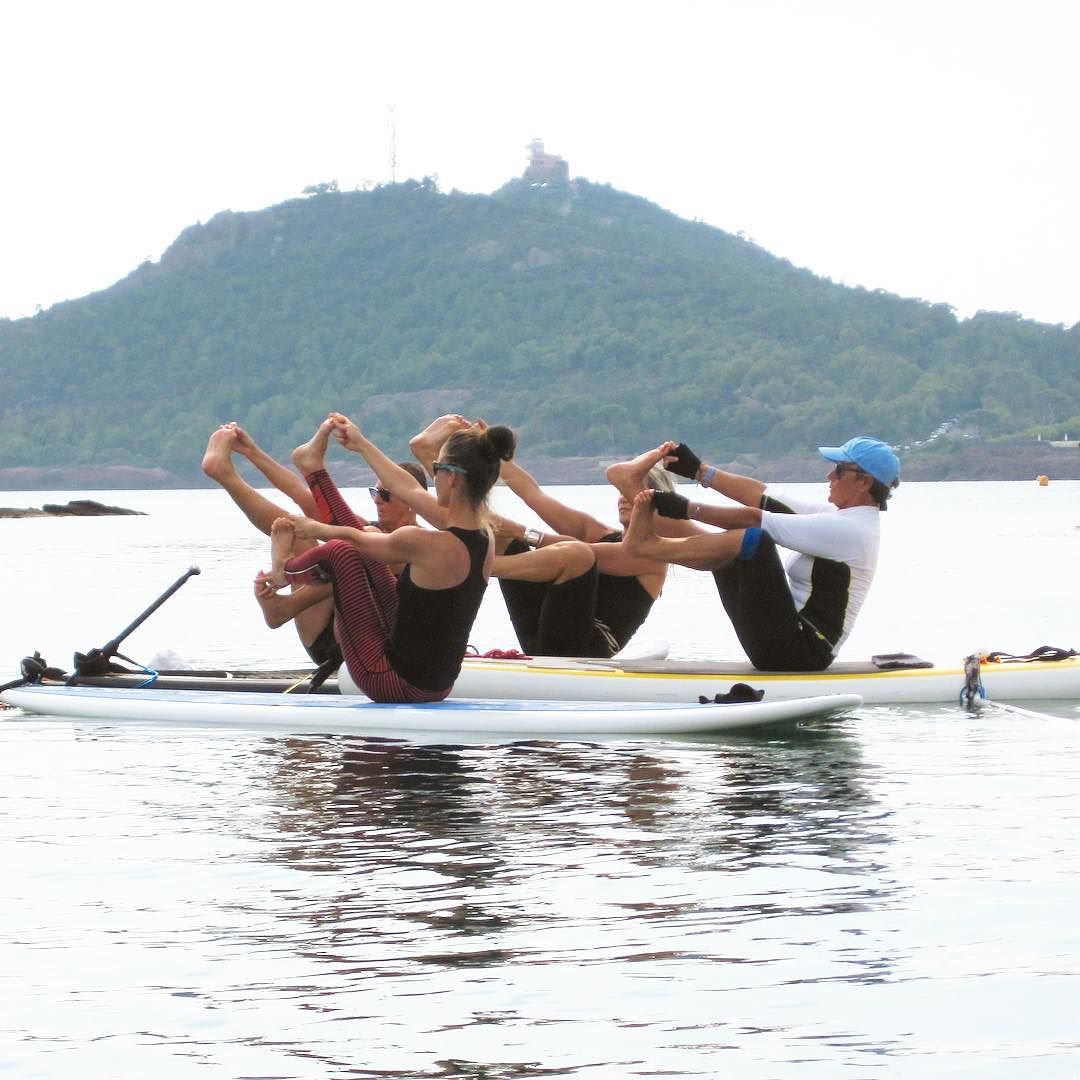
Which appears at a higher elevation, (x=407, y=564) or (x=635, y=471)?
(x=635, y=471)

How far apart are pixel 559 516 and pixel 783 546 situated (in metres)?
1.78

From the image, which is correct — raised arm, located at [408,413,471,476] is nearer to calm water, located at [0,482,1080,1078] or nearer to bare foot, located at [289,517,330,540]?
bare foot, located at [289,517,330,540]

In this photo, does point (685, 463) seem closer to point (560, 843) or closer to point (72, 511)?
point (560, 843)

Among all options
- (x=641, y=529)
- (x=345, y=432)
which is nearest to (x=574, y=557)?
(x=641, y=529)

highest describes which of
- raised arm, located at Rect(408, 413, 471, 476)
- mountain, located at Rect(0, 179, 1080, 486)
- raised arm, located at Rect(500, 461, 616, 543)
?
mountain, located at Rect(0, 179, 1080, 486)

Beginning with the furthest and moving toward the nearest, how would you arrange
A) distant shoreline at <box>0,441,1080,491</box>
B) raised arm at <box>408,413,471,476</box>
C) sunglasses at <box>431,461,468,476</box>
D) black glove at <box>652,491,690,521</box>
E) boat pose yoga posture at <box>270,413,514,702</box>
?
distant shoreline at <box>0,441,1080,491</box>, black glove at <box>652,491,690,521</box>, raised arm at <box>408,413,471,476</box>, boat pose yoga posture at <box>270,413,514,702</box>, sunglasses at <box>431,461,468,476</box>

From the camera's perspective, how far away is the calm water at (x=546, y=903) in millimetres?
4957

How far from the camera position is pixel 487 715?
966 centimetres

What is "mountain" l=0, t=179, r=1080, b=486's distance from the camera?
15988 centimetres

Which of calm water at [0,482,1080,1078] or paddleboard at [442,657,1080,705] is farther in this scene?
paddleboard at [442,657,1080,705]

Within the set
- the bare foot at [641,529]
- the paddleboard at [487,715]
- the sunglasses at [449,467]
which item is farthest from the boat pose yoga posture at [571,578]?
the sunglasses at [449,467]

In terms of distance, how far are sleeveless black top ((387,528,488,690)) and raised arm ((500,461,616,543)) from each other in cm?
145

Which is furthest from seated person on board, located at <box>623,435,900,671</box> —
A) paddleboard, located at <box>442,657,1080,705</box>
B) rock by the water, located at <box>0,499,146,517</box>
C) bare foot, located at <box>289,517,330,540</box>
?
rock by the water, located at <box>0,499,146,517</box>

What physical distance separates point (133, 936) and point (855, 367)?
6517 inches
